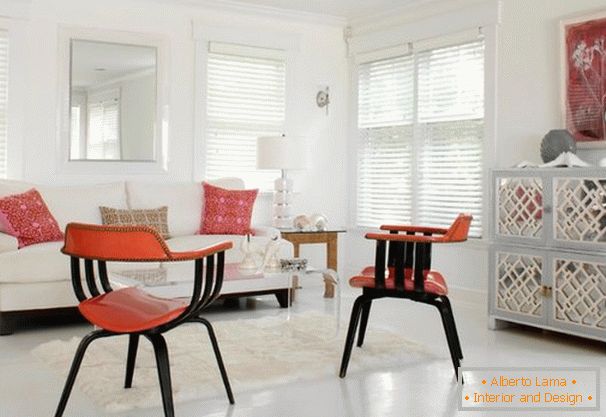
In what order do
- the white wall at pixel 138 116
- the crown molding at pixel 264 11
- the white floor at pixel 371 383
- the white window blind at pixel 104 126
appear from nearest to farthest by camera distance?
the white floor at pixel 371 383 → the white window blind at pixel 104 126 → the white wall at pixel 138 116 → the crown molding at pixel 264 11

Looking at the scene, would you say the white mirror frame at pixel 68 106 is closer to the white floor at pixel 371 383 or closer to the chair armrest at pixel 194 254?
the white floor at pixel 371 383

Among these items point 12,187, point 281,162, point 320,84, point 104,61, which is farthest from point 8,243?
point 320,84

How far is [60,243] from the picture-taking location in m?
4.74

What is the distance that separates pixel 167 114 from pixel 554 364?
3.71 m

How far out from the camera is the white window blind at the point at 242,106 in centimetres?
616

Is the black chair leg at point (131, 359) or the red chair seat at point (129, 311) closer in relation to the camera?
the red chair seat at point (129, 311)

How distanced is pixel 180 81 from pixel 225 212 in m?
1.25

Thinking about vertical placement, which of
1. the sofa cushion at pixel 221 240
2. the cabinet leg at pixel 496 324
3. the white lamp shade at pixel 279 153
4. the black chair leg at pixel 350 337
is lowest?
the cabinet leg at pixel 496 324

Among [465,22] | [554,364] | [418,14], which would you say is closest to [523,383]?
[554,364]

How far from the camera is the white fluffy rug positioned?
313 centimetres

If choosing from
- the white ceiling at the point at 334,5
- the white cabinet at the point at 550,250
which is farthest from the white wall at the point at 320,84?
→ the white cabinet at the point at 550,250

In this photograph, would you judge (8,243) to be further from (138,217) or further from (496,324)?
(496,324)

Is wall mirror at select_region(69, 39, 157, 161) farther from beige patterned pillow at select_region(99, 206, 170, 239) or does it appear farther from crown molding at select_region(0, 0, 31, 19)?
beige patterned pillow at select_region(99, 206, 170, 239)

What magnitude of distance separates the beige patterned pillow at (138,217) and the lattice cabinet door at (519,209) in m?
2.46
